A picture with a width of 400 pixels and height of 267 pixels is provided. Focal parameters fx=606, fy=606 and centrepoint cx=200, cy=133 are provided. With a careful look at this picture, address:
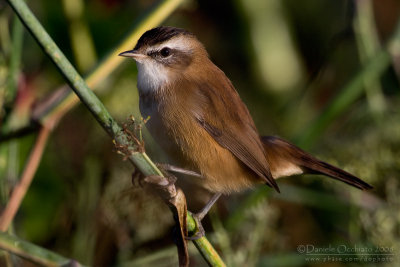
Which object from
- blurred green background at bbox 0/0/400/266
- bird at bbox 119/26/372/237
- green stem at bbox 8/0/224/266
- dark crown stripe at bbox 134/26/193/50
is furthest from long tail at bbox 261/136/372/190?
green stem at bbox 8/0/224/266

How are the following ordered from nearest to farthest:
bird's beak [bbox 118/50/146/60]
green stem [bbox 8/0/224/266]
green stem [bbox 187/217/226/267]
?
green stem [bbox 8/0/224/266] → green stem [bbox 187/217/226/267] → bird's beak [bbox 118/50/146/60]

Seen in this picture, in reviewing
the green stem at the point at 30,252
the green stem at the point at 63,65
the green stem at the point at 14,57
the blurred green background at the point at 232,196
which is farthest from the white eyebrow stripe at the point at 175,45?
the green stem at the point at 30,252

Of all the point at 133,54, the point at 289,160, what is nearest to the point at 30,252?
the point at 133,54

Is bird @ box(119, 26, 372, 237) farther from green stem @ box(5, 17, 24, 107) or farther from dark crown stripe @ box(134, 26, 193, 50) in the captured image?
green stem @ box(5, 17, 24, 107)

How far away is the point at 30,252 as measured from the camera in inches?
62.0

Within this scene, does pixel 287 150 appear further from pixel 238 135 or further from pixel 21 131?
pixel 21 131

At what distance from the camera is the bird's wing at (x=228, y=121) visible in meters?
2.47

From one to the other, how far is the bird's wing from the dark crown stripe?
0.74 ft

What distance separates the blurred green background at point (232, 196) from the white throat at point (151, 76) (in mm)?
165

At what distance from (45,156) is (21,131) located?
2.90 ft

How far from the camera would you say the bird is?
234cm

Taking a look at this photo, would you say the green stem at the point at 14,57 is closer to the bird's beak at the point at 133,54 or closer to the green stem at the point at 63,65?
the bird's beak at the point at 133,54

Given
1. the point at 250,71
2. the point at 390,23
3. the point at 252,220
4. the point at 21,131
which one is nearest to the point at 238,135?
the point at 252,220

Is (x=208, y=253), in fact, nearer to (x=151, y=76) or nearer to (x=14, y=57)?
(x=151, y=76)
